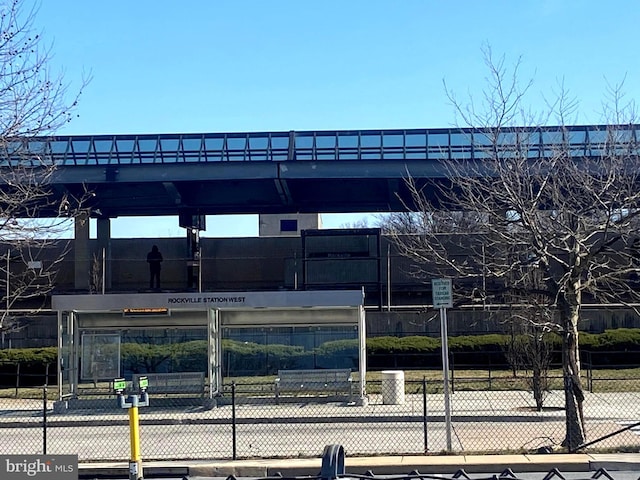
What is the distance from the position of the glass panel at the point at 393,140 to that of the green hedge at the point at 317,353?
29.1ft

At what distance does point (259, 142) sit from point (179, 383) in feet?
Result: 51.8

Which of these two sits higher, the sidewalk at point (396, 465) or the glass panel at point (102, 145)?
the glass panel at point (102, 145)

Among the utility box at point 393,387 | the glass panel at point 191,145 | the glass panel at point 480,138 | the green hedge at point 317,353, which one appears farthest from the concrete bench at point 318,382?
the glass panel at point 191,145

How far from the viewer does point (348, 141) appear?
118 feet

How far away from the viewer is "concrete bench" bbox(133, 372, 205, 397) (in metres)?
21.8

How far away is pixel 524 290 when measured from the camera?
13.8m

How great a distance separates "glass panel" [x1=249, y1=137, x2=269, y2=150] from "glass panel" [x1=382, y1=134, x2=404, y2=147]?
16.0 ft

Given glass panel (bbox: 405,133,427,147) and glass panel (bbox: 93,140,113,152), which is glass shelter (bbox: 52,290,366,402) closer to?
glass panel (bbox: 405,133,427,147)

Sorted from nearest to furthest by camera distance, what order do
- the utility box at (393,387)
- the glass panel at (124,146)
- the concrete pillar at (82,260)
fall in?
the utility box at (393,387), the glass panel at (124,146), the concrete pillar at (82,260)

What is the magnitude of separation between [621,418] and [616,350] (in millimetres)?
12248

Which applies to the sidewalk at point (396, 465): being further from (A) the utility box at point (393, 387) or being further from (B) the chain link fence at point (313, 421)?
(A) the utility box at point (393, 387)

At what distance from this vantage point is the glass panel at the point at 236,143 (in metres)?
35.3

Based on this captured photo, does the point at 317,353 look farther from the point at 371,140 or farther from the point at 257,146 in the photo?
the point at 371,140

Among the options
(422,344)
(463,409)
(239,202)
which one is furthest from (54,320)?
(463,409)
